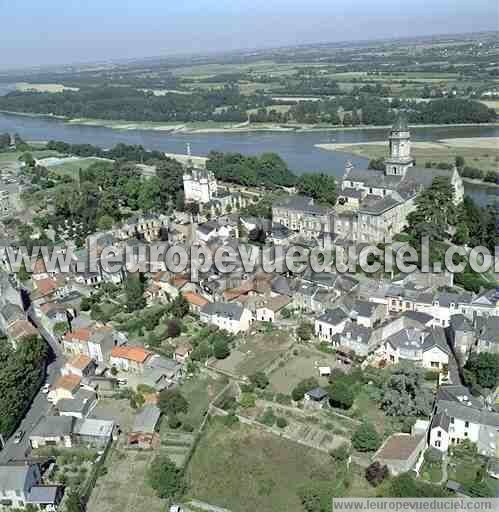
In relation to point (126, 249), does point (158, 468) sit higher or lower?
lower

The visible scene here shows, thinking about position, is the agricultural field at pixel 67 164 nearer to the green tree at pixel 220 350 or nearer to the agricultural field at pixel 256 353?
the agricultural field at pixel 256 353

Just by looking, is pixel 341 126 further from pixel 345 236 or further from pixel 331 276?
pixel 331 276

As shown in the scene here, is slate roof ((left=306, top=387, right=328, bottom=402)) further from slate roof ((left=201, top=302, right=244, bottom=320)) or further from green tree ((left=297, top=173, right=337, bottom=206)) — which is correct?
green tree ((left=297, top=173, right=337, bottom=206))

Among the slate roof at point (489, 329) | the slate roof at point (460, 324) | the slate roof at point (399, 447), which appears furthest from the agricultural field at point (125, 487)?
the slate roof at point (489, 329)

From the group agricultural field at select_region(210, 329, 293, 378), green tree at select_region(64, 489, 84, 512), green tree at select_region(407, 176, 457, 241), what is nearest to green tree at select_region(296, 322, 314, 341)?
agricultural field at select_region(210, 329, 293, 378)

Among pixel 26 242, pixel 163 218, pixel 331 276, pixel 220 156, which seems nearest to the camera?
pixel 331 276

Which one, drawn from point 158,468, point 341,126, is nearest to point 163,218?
point 158,468

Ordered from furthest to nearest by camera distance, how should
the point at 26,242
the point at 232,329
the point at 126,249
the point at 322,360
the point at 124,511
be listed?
the point at 26,242 < the point at 126,249 < the point at 232,329 < the point at 322,360 < the point at 124,511
